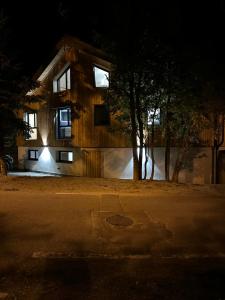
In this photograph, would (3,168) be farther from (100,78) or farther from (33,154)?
(33,154)

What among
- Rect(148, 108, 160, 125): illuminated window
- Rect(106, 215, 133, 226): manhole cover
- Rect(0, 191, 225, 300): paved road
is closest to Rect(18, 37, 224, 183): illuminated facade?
Rect(148, 108, 160, 125): illuminated window

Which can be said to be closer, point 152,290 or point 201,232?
point 152,290

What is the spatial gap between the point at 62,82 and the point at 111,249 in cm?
1804

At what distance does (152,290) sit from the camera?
5000mm

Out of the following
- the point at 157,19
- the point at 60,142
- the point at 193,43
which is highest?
the point at 157,19

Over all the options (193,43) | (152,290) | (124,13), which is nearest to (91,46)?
(124,13)

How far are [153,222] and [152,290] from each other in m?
3.66

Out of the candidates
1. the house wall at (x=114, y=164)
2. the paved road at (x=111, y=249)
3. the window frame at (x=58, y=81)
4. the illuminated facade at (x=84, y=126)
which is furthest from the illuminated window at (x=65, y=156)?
the paved road at (x=111, y=249)

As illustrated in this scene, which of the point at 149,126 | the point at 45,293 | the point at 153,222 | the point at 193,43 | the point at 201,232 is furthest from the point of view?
the point at 149,126

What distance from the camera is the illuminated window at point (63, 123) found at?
22922 millimetres

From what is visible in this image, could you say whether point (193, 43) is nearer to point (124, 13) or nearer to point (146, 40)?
point (146, 40)

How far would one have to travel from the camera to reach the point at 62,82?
23.4m

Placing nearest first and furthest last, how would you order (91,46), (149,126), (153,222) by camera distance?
1. (153,222)
2. (149,126)
3. (91,46)

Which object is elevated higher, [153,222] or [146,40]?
[146,40]
